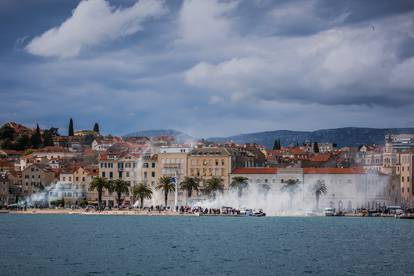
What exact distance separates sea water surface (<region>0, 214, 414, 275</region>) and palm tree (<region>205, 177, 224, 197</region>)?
43251mm

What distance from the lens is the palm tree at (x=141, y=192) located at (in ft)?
418

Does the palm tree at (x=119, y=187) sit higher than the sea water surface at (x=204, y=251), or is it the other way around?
the palm tree at (x=119, y=187)

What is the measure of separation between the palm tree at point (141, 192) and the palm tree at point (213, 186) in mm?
9520

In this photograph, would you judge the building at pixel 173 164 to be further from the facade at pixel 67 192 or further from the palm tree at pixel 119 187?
the facade at pixel 67 192

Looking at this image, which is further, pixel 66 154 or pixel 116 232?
pixel 66 154

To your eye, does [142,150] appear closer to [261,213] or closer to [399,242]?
[261,213]

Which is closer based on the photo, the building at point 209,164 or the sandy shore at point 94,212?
the sandy shore at point 94,212

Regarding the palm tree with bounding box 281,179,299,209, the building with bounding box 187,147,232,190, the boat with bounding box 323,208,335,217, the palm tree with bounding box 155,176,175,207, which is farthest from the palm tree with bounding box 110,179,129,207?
the boat with bounding box 323,208,335,217

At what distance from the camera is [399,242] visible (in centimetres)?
6881

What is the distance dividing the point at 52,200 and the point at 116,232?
69.2 m

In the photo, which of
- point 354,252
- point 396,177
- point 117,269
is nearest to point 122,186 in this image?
point 396,177

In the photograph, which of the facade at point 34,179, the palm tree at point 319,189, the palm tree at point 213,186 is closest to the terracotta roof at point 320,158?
the palm tree at point 319,189

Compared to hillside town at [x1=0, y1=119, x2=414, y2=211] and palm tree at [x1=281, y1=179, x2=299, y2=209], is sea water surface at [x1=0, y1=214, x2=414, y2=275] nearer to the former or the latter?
palm tree at [x1=281, y1=179, x2=299, y2=209]

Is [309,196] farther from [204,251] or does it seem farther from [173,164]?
[204,251]
